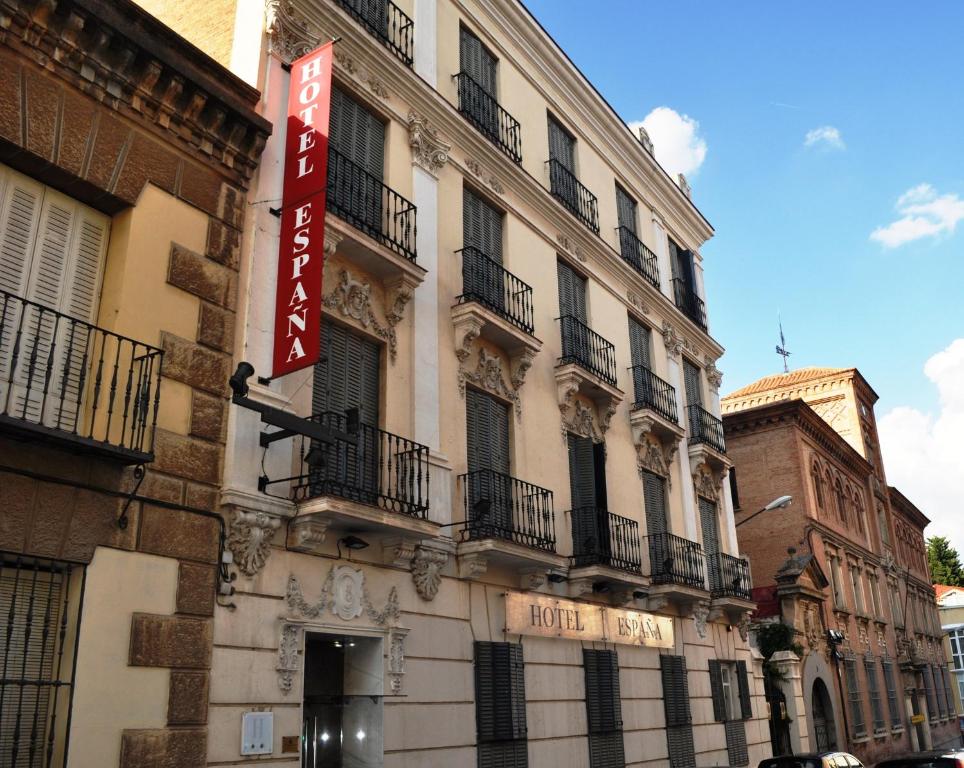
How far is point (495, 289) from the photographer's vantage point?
16.4 metres

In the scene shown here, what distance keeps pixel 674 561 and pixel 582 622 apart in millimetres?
4421

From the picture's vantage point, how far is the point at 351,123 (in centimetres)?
1411

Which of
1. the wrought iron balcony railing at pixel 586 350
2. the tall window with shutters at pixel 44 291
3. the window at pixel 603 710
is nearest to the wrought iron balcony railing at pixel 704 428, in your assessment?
the wrought iron balcony railing at pixel 586 350

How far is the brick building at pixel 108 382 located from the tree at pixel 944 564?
284ft

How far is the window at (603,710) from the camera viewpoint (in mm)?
15859

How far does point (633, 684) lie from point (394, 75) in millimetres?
11986

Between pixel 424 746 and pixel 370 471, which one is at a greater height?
pixel 370 471

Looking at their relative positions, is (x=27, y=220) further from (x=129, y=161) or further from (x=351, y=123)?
(x=351, y=123)

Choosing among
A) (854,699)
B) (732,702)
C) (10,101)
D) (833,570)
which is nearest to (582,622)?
(732,702)

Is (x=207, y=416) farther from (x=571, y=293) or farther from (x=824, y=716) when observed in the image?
(x=824, y=716)

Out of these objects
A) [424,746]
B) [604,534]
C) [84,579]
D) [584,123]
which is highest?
[584,123]

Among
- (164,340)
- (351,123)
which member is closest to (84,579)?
(164,340)

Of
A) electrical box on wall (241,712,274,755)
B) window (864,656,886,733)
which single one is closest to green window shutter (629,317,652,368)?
electrical box on wall (241,712,274,755)

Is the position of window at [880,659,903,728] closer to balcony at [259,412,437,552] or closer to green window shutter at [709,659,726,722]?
green window shutter at [709,659,726,722]
